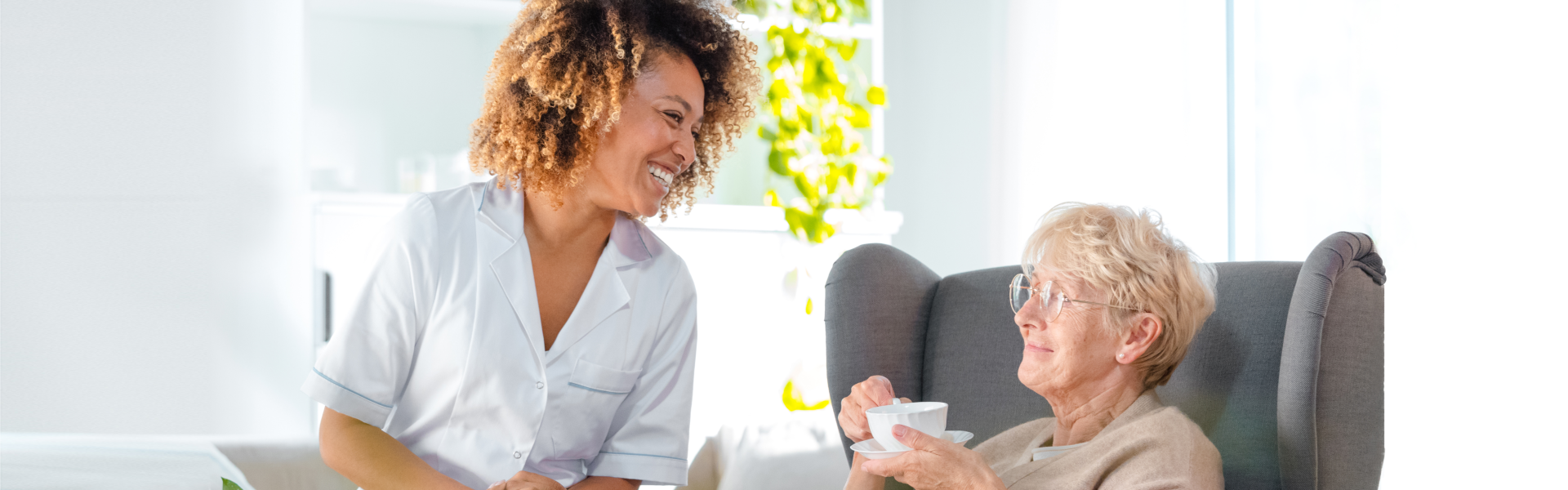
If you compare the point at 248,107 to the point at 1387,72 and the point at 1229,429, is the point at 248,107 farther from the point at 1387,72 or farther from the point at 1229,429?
the point at 1387,72

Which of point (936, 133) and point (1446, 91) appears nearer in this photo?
point (1446, 91)

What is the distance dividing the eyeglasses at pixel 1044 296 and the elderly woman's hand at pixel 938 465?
0.26 m

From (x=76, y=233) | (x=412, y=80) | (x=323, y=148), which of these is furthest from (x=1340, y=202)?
(x=76, y=233)

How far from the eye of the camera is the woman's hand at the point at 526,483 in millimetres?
1181

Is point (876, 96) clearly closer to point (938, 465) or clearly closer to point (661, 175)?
point (661, 175)

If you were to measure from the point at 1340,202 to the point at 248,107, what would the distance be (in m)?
2.58

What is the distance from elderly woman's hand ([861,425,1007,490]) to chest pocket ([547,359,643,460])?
456mm

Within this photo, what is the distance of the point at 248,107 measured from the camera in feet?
7.59

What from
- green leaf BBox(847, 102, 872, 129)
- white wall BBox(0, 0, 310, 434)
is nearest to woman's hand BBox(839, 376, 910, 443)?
green leaf BBox(847, 102, 872, 129)

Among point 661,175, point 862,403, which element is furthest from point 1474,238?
point 661,175

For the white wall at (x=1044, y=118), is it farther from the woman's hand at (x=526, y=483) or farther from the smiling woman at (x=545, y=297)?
the woman's hand at (x=526, y=483)

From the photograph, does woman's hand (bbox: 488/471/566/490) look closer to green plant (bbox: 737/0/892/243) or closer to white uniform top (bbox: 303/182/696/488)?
white uniform top (bbox: 303/182/696/488)

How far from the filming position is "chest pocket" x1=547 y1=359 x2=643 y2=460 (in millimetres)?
1325

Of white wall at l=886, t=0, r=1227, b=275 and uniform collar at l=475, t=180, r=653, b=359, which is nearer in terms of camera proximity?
uniform collar at l=475, t=180, r=653, b=359
